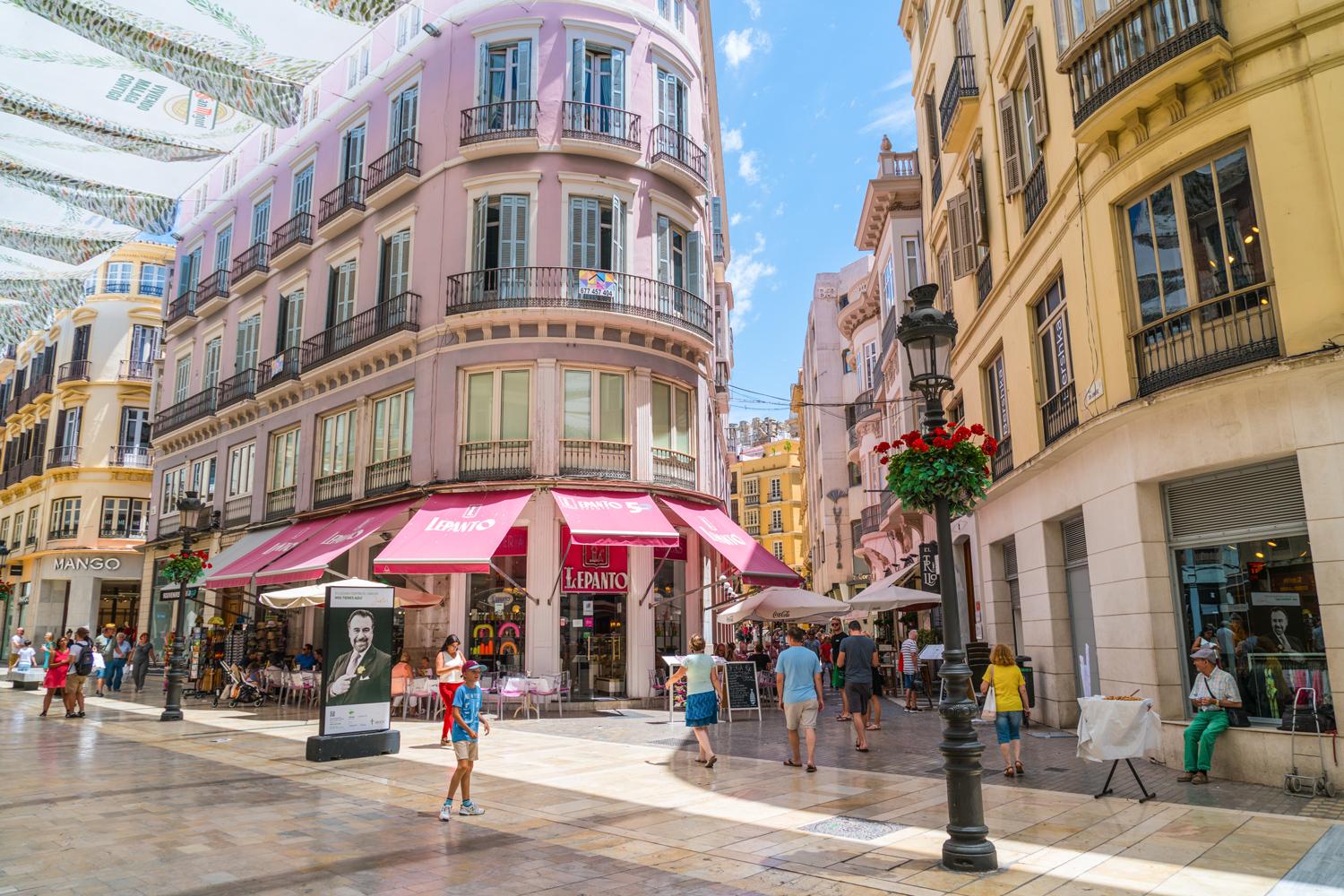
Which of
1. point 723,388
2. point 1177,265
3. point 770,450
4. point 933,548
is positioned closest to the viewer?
point 1177,265

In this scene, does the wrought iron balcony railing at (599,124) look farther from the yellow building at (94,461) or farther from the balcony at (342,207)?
the yellow building at (94,461)

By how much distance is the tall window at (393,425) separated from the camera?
21516mm

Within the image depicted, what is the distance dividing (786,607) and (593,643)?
4688 millimetres

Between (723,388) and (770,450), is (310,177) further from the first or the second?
(770,450)

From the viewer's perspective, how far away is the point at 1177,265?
10305 mm

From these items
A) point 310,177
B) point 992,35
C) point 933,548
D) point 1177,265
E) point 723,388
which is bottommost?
point 933,548

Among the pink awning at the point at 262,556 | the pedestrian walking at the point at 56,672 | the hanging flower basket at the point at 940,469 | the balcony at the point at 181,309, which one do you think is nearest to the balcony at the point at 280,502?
the pink awning at the point at 262,556

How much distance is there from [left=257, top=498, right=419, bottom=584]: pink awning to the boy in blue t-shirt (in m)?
12.1

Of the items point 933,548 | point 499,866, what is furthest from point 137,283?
point 499,866

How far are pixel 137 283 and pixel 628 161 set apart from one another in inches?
1183

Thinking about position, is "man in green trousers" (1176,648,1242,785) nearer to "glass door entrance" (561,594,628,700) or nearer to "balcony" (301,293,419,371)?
"glass door entrance" (561,594,628,700)

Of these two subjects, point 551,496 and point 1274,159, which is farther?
point 551,496

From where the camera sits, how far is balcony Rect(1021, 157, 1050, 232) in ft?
44.9

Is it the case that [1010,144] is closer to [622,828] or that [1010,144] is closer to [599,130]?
[599,130]
